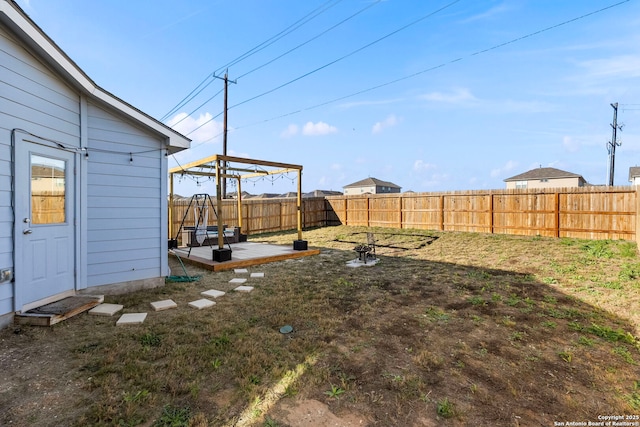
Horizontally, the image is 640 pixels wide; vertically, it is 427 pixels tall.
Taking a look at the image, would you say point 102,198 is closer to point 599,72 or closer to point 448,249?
point 448,249

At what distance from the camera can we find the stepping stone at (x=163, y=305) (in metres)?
3.77

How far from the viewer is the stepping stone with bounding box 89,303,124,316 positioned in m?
3.53

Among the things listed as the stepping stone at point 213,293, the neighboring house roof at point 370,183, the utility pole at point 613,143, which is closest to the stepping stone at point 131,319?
the stepping stone at point 213,293

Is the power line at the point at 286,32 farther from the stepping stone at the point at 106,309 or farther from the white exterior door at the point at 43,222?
the stepping stone at the point at 106,309

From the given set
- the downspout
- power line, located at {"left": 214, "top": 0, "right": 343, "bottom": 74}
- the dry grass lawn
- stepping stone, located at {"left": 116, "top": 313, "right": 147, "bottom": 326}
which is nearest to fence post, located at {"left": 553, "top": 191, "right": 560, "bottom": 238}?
the dry grass lawn

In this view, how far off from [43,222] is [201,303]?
7.13 ft

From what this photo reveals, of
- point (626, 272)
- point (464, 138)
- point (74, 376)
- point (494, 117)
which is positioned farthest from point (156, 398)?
point (464, 138)

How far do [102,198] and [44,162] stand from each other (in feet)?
2.79

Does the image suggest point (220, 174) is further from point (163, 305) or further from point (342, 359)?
point (342, 359)

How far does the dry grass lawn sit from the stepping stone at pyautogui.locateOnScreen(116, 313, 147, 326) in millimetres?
122

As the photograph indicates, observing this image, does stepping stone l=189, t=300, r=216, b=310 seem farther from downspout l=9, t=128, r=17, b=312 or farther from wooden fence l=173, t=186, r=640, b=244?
wooden fence l=173, t=186, r=640, b=244

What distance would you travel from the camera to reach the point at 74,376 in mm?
2193

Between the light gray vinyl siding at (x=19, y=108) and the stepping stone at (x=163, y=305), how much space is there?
54.0 inches

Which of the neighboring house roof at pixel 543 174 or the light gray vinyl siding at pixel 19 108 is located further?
the neighboring house roof at pixel 543 174
